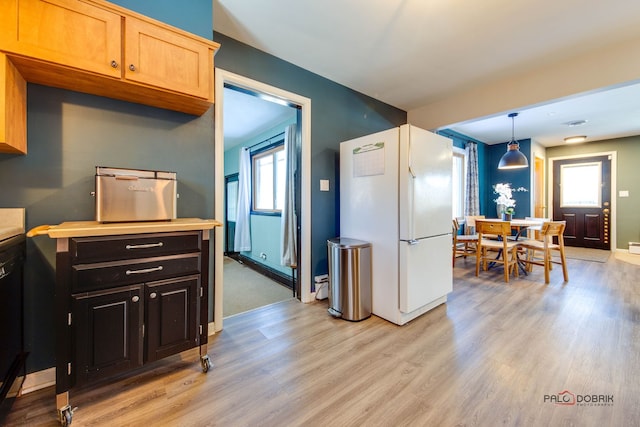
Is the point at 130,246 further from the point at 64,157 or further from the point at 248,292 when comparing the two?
the point at 248,292

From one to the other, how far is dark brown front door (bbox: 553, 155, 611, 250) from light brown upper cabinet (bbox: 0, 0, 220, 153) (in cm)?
823

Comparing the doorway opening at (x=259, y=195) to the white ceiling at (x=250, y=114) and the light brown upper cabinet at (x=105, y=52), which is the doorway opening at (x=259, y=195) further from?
the light brown upper cabinet at (x=105, y=52)

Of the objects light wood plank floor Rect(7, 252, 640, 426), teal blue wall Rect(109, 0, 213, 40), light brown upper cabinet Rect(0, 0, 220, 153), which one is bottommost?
light wood plank floor Rect(7, 252, 640, 426)

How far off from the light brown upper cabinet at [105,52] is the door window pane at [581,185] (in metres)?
8.25

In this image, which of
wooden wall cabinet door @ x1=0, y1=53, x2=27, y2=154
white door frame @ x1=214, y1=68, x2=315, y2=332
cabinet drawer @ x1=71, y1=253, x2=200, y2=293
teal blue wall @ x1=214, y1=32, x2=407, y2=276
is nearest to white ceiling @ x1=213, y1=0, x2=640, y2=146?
teal blue wall @ x1=214, y1=32, x2=407, y2=276

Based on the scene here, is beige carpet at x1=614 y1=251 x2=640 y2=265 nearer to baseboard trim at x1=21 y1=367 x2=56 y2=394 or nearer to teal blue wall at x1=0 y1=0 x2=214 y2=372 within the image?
teal blue wall at x1=0 y1=0 x2=214 y2=372

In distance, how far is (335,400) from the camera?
1447mm

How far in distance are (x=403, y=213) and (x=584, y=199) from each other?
680 centimetres

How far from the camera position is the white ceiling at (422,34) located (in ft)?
6.34

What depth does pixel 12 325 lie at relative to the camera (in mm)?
1442

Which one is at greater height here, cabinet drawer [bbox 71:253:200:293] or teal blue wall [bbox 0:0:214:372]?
teal blue wall [bbox 0:0:214:372]

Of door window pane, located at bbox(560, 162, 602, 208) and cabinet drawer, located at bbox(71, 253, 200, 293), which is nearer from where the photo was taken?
cabinet drawer, located at bbox(71, 253, 200, 293)

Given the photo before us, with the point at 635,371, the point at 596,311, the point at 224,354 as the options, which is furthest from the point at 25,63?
the point at 596,311

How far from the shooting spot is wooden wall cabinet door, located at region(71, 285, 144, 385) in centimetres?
131
